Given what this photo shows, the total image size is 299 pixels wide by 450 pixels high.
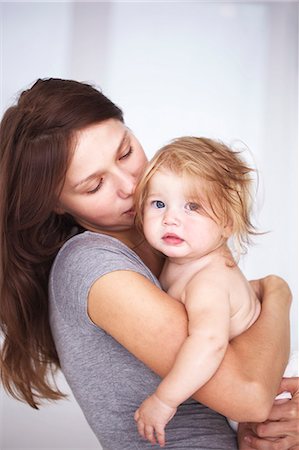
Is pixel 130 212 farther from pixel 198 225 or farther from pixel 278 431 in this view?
pixel 278 431

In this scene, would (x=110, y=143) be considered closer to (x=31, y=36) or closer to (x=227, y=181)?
(x=227, y=181)

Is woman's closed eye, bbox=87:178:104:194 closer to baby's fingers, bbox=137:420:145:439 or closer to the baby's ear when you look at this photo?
the baby's ear

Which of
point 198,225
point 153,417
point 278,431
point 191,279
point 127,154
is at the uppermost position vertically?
point 127,154

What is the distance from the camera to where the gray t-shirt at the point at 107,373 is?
1.40 m

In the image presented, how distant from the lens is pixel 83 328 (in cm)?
143

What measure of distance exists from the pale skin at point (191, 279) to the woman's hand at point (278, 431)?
0.63 feet

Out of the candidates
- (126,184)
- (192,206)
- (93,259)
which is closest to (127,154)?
(126,184)

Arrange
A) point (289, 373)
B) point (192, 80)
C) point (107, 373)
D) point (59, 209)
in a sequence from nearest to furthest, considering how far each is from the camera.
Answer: point (107, 373), point (289, 373), point (59, 209), point (192, 80)

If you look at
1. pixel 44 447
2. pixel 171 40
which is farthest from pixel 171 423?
pixel 171 40

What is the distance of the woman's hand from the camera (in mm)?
1448

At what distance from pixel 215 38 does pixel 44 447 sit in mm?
1901

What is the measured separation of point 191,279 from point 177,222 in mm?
126

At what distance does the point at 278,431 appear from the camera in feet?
4.75

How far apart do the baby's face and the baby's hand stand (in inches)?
12.8
